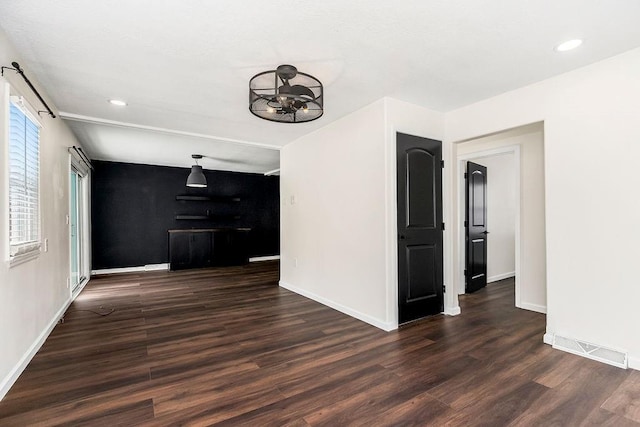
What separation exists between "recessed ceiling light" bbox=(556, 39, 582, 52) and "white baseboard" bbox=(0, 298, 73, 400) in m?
4.43

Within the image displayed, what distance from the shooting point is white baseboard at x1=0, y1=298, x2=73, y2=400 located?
206cm

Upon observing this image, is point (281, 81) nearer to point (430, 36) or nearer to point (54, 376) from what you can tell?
point (430, 36)

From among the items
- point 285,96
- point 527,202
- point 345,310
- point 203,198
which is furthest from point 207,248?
point 527,202

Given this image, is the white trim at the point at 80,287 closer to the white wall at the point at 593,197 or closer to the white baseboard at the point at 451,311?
the white baseboard at the point at 451,311

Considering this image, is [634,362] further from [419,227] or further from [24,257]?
[24,257]

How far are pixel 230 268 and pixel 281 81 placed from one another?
18.4ft

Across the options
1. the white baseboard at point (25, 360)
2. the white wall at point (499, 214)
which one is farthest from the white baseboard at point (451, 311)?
the white baseboard at point (25, 360)

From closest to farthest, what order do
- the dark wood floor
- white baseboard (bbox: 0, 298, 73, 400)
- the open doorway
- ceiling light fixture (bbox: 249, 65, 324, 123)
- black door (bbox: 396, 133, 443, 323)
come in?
the dark wood floor, white baseboard (bbox: 0, 298, 73, 400), ceiling light fixture (bbox: 249, 65, 324, 123), black door (bbox: 396, 133, 443, 323), the open doorway

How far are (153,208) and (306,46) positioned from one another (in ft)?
21.3

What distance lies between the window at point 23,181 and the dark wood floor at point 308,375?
99 centimetres

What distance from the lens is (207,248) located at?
7.45 m

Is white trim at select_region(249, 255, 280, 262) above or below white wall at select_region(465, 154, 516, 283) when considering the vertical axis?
below

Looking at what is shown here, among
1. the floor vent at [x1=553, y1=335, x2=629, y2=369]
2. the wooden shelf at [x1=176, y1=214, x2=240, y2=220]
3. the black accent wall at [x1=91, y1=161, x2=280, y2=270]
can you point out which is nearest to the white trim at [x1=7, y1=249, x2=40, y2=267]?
the floor vent at [x1=553, y1=335, x2=629, y2=369]

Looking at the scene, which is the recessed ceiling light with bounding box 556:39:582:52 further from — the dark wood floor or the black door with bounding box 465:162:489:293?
the black door with bounding box 465:162:489:293
